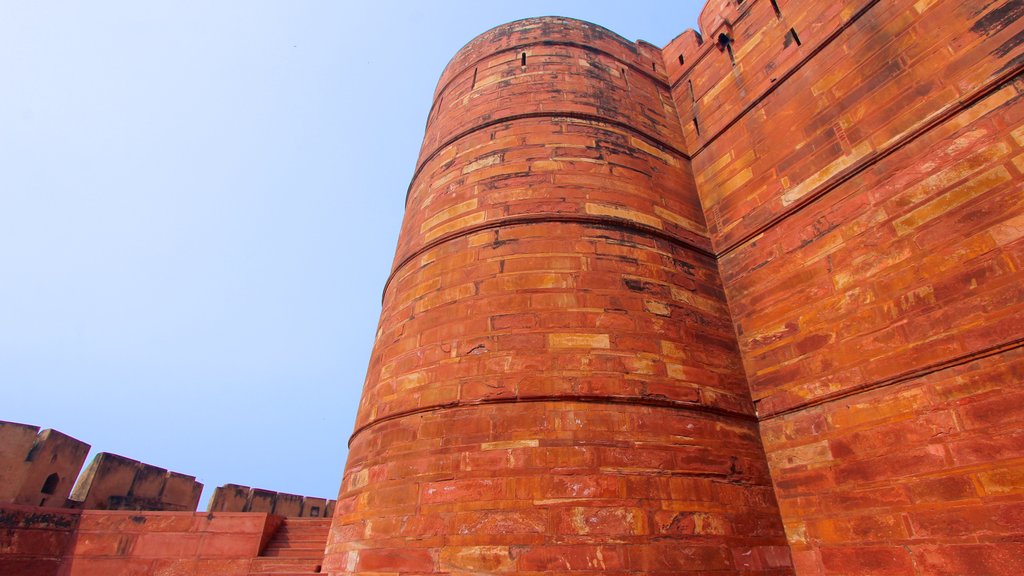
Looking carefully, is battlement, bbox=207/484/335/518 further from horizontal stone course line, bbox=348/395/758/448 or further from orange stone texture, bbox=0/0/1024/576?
horizontal stone course line, bbox=348/395/758/448

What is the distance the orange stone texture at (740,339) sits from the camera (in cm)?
312

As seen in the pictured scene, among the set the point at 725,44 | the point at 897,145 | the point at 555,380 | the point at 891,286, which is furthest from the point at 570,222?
the point at 725,44

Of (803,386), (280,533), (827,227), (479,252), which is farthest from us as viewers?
(280,533)

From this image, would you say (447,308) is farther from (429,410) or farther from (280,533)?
(280,533)

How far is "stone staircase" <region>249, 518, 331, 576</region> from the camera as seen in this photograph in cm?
484

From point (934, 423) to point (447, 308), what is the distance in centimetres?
361

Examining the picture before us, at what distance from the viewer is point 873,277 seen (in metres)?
3.82

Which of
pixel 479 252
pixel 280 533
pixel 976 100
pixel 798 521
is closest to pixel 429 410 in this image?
pixel 479 252

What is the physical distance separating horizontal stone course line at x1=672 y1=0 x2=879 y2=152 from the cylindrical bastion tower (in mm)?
711

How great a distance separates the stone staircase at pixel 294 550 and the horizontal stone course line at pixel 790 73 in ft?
21.4

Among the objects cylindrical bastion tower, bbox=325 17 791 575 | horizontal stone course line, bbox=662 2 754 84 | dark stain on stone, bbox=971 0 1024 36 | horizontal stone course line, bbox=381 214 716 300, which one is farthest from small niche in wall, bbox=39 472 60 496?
dark stain on stone, bbox=971 0 1024 36

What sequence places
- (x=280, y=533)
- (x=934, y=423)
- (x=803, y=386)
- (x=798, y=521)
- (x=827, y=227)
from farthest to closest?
(x=280, y=533)
(x=827, y=227)
(x=803, y=386)
(x=798, y=521)
(x=934, y=423)

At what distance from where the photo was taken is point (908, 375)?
340 cm

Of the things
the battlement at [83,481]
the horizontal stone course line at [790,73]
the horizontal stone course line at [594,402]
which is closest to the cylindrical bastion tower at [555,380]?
the horizontal stone course line at [594,402]
